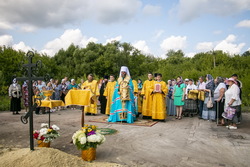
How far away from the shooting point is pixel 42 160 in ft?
14.1

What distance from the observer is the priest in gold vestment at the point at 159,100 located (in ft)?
31.1

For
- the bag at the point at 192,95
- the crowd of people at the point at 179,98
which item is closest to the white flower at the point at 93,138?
the crowd of people at the point at 179,98

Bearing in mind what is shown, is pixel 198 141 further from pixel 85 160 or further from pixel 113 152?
pixel 85 160

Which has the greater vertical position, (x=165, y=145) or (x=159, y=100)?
(x=159, y=100)

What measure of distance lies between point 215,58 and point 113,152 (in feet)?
113

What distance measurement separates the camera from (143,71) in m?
42.3

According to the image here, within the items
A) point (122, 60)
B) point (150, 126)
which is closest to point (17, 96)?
point (150, 126)

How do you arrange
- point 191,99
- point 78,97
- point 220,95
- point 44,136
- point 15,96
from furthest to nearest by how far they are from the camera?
point 15,96, point 191,99, point 220,95, point 78,97, point 44,136

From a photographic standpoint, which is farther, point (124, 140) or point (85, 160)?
point (124, 140)

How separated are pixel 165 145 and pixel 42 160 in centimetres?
308

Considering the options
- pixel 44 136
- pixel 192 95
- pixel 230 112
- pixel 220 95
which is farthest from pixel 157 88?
pixel 44 136

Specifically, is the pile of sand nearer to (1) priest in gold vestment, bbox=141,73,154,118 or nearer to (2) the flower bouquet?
(2) the flower bouquet

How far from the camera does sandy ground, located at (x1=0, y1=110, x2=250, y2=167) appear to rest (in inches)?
185

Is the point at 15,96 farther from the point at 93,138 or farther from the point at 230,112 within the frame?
the point at 230,112
